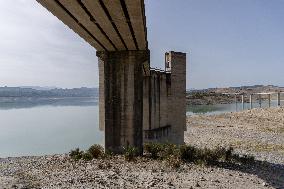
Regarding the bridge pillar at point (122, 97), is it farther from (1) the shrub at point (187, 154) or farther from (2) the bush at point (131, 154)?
(1) the shrub at point (187, 154)

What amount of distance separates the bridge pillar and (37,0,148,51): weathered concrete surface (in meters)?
2.15

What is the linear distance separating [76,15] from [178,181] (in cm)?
568

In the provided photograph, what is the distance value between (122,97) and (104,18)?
723 cm

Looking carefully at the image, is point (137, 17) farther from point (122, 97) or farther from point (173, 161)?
point (122, 97)

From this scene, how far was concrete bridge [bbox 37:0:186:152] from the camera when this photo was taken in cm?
981

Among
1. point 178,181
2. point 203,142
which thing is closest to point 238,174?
point 178,181

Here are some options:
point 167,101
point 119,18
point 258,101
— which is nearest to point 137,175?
point 119,18

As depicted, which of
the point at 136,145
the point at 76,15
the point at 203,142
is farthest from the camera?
the point at 203,142

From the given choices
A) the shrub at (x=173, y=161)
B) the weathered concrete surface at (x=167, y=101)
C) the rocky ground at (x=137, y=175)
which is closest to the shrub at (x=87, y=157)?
the rocky ground at (x=137, y=175)

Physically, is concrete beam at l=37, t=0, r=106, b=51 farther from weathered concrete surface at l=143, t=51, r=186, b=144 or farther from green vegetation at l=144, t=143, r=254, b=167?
weathered concrete surface at l=143, t=51, r=186, b=144

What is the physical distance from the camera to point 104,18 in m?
10.4

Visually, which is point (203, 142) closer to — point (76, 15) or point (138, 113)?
point (138, 113)

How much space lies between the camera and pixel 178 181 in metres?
12.5

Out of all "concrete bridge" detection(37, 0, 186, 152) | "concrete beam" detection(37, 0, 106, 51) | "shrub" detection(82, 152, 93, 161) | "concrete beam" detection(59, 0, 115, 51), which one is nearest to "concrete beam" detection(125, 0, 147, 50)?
"concrete bridge" detection(37, 0, 186, 152)
